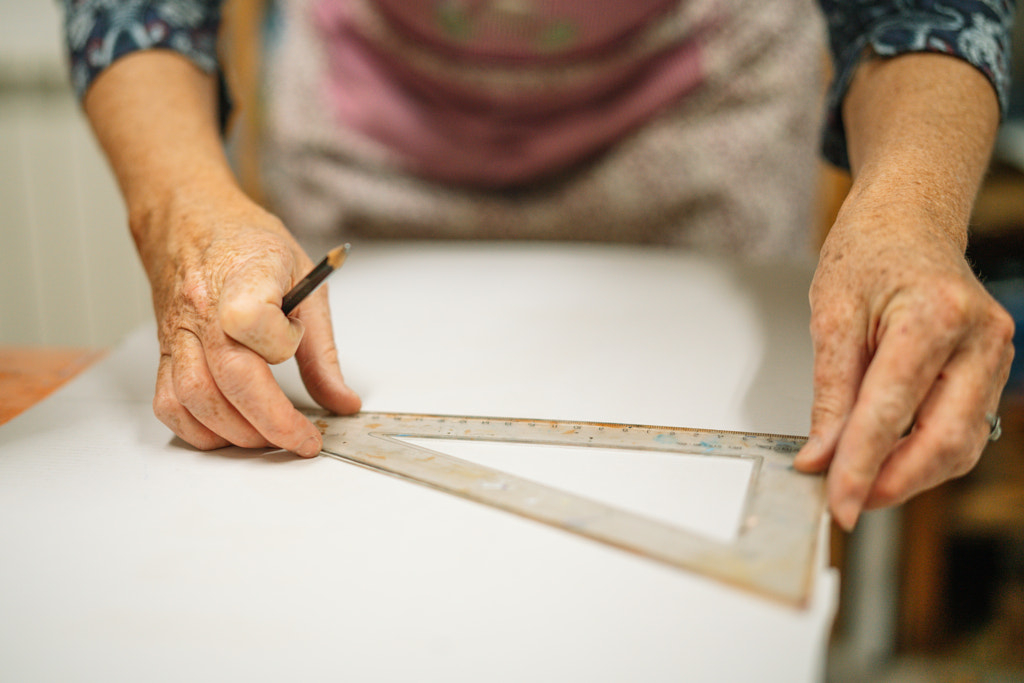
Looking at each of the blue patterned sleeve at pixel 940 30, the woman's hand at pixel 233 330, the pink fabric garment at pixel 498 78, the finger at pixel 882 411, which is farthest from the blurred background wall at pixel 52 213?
the finger at pixel 882 411

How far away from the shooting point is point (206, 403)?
1.86ft

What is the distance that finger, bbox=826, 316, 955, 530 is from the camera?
471mm

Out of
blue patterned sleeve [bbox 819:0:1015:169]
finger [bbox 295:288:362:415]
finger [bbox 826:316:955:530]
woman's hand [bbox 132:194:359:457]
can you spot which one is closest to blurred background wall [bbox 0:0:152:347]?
woman's hand [bbox 132:194:359:457]

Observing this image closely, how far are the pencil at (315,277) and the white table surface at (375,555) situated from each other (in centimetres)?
12

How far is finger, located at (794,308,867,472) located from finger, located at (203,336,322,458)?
14.3 inches

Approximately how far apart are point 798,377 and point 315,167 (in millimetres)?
810

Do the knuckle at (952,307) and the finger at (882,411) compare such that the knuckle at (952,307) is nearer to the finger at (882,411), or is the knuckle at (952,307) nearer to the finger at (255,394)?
the finger at (882,411)

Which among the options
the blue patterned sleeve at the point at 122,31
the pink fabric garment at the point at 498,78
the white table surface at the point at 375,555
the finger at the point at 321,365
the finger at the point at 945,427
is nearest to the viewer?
the white table surface at the point at 375,555

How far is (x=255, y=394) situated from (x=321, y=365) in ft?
0.32

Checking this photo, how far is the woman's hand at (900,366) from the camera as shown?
472 millimetres

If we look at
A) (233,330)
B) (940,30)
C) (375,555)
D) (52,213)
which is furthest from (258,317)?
(52,213)

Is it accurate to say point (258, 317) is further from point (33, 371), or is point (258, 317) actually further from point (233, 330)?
point (33, 371)

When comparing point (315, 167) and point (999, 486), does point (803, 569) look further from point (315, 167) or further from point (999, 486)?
point (999, 486)

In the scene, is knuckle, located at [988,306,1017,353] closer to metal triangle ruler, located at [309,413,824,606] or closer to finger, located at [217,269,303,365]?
metal triangle ruler, located at [309,413,824,606]
